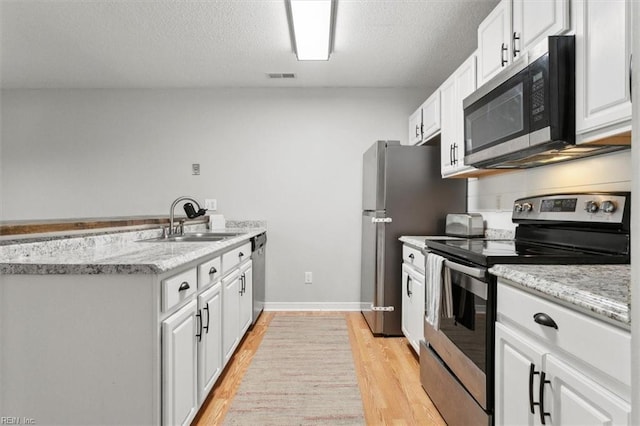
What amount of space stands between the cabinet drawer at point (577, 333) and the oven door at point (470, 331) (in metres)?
0.14

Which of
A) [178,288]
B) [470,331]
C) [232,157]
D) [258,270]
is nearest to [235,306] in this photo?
[258,270]

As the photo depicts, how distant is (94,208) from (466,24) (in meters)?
4.10

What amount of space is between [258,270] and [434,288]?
2.00 m

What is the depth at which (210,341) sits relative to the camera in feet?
6.28

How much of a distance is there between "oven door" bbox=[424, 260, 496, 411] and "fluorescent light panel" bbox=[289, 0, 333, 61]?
5.92 feet

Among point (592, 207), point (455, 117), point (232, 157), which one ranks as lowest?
point (592, 207)

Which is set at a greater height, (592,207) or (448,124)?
(448,124)

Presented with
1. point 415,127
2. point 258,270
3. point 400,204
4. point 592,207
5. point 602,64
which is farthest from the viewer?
point 415,127

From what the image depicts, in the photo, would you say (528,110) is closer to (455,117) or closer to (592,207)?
(592,207)

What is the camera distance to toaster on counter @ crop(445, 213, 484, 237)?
261 cm

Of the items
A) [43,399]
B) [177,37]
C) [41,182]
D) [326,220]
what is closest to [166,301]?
[43,399]

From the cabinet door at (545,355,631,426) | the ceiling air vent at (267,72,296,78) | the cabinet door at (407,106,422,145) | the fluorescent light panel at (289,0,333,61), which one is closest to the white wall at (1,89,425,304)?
the cabinet door at (407,106,422,145)

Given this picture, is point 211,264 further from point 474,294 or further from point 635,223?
point 635,223

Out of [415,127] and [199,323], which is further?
[415,127]
